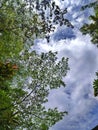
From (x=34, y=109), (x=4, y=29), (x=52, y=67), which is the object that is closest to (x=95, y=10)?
(x=52, y=67)

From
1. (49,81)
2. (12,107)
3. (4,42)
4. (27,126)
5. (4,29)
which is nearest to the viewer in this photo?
(4,29)

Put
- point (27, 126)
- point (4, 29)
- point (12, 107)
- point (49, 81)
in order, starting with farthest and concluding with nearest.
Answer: point (49, 81) → point (27, 126) → point (12, 107) → point (4, 29)

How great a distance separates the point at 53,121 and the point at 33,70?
4462 mm

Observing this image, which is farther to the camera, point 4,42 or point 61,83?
point 61,83

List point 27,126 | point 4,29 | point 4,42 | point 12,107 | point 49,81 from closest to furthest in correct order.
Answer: point 4,29, point 4,42, point 12,107, point 27,126, point 49,81

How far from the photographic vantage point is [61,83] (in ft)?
90.7

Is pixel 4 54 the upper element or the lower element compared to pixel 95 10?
lower

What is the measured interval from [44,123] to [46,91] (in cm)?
252

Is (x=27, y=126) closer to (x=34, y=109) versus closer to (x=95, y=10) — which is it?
(x=34, y=109)

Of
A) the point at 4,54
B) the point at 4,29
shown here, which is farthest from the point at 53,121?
the point at 4,29

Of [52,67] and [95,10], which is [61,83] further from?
[95,10]

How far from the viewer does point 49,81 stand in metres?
27.2

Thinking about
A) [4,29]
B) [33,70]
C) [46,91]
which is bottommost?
[4,29]

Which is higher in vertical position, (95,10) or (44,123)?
(95,10)
